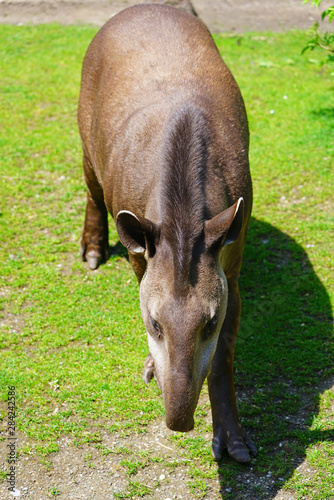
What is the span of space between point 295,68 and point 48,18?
5546 mm

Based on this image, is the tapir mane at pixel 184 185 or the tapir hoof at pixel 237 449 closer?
the tapir mane at pixel 184 185

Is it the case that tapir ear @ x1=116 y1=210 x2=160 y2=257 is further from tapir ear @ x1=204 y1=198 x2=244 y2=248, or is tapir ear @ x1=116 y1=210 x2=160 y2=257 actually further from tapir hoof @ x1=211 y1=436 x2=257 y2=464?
tapir hoof @ x1=211 y1=436 x2=257 y2=464

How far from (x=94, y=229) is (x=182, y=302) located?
10.7ft

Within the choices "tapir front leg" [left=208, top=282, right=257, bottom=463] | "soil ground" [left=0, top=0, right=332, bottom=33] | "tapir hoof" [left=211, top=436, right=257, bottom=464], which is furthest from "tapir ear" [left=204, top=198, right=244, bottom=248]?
"soil ground" [left=0, top=0, right=332, bottom=33]

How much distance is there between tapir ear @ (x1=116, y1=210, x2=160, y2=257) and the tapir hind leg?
2.72 metres

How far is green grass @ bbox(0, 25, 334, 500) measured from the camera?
4719 mm

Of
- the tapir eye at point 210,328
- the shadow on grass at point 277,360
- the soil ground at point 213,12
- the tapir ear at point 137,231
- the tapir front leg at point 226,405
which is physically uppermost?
the tapir ear at point 137,231

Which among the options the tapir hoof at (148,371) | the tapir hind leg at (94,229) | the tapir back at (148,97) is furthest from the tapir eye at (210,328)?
the tapir hind leg at (94,229)

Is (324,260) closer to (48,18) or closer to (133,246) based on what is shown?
(133,246)

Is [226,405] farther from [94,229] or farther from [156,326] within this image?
[94,229]

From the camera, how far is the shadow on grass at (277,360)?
445 cm

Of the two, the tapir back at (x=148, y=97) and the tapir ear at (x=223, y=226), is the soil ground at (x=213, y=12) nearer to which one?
the tapir back at (x=148, y=97)

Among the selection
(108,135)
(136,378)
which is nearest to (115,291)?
(136,378)

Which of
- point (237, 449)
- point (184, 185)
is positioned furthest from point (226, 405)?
point (184, 185)
